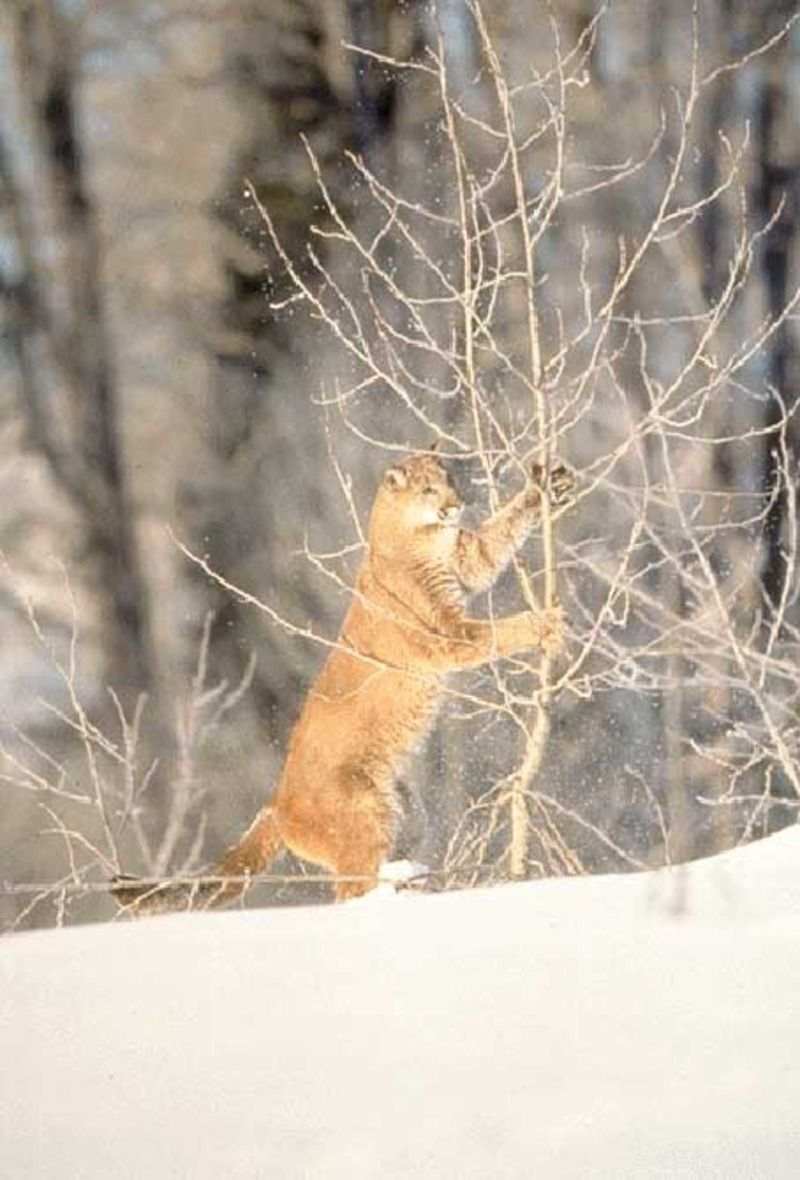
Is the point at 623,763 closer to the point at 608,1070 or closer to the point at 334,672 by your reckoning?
the point at 334,672

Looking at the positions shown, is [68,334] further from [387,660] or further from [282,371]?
[387,660]

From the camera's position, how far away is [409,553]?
7.79 ft

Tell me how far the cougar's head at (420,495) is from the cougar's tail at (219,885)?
0.41 meters

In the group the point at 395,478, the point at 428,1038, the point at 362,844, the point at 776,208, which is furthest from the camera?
the point at 776,208

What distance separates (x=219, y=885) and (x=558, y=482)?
2.15 feet

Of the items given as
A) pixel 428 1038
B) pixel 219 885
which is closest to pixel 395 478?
pixel 219 885

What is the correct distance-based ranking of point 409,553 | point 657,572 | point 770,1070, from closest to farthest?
point 770,1070 → point 409,553 → point 657,572

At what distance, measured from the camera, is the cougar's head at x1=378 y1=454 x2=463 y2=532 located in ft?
7.82

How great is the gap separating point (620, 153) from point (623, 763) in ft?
2.69

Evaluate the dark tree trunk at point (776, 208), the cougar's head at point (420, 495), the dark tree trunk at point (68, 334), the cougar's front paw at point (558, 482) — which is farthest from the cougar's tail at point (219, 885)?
the dark tree trunk at point (776, 208)

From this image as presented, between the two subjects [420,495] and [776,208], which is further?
[776,208]

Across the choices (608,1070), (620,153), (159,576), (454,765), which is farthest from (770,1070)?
(620,153)

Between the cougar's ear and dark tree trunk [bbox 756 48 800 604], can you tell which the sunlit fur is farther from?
dark tree trunk [bbox 756 48 800 604]

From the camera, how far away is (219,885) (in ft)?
7.56
